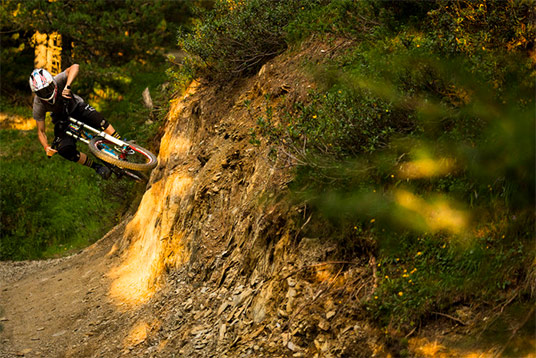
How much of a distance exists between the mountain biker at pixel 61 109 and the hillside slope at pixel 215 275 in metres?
1.69

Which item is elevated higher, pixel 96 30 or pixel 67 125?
pixel 67 125

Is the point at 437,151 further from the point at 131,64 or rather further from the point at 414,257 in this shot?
the point at 131,64

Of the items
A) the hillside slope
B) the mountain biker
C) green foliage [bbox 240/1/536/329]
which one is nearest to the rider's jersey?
the mountain biker

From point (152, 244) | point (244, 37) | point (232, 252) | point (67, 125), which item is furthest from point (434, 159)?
point (67, 125)

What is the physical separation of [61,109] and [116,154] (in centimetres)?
147

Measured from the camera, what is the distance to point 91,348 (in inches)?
388

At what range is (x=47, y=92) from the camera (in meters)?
12.0

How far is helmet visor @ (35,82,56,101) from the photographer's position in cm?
1193

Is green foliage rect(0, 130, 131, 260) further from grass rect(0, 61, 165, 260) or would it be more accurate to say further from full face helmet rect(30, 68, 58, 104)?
full face helmet rect(30, 68, 58, 104)

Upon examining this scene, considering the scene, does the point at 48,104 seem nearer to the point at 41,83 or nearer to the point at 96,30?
the point at 41,83

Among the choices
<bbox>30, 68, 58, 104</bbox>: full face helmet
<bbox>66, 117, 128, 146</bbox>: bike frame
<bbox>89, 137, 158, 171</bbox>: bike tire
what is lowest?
<bbox>89, 137, 158, 171</bbox>: bike tire

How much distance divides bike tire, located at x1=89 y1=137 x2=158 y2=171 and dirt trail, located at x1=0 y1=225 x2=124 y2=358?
2.46 meters

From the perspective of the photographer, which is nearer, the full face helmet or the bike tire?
the full face helmet

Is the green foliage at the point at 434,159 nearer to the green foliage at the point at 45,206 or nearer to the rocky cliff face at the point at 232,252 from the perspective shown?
the rocky cliff face at the point at 232,252
